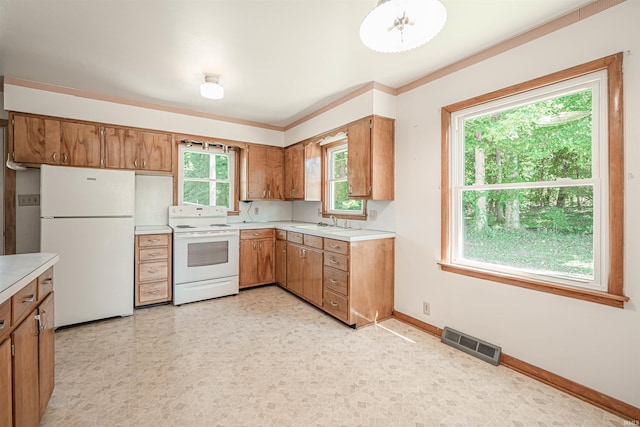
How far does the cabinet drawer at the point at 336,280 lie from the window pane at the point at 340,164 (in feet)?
4.75

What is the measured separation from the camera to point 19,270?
1.42m

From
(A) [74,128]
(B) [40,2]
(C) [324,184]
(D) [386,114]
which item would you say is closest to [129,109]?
(A) [74,128]

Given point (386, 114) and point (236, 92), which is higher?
point (236, 92)

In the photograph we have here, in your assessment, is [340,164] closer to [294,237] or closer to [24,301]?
[294,237]

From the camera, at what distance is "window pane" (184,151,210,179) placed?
13.8ft

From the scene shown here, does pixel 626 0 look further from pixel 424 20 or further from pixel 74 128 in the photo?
pixel 74 128

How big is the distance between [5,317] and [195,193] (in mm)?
3266

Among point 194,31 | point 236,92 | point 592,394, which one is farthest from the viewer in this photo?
point 236,92

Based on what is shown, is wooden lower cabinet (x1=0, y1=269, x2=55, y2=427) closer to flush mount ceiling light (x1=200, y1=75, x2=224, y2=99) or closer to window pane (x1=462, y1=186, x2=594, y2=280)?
flush mount ceiling light (x1=200, y1=75, x2=224, y2=99)

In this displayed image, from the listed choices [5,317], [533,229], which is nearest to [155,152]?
[5,317]

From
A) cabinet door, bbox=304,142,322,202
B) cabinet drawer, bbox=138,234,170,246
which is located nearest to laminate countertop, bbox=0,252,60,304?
cabinet drawer, bbox=138,234,170,246

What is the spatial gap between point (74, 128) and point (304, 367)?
11.7ft

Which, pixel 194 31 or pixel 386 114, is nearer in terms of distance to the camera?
pixel 194 31

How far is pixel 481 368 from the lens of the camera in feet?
7.21
